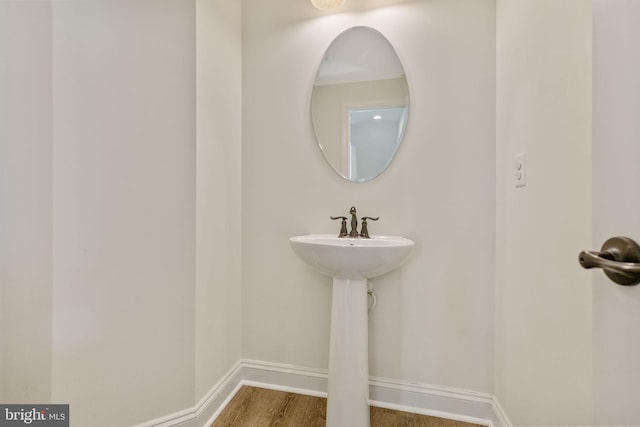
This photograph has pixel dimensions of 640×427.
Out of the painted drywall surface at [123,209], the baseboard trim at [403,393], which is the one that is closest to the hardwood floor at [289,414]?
the baseboard trim at [403,393]

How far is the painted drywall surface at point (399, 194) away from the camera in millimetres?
1411

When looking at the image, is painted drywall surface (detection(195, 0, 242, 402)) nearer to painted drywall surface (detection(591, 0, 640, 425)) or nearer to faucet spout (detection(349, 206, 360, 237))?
faucet spout (detection(349, 206, 360, 237))

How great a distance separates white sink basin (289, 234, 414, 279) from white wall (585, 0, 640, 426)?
0.74 m

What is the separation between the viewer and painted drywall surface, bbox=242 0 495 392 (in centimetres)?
141

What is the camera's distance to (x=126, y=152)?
1.17m

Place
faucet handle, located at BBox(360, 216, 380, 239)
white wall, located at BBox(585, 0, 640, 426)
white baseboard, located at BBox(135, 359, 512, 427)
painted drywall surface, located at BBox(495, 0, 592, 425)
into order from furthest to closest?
faucet handle, located at BBox(360, 216, 380, 239) → white baseboard, located at BBox(135, 359, 512, 427) → painted drywall surface, located at BBox(495, 0, 592, 425) → white wall, located at BBox(585, 0, 640, 426)

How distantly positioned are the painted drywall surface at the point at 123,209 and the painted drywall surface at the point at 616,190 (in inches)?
51.1

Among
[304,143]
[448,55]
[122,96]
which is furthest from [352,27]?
[122,96]

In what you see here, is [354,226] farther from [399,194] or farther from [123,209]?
[123,209]

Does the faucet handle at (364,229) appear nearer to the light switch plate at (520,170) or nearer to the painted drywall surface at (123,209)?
the light switch plate at (520,170)

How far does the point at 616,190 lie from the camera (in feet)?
1.48

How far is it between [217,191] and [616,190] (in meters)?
1.42

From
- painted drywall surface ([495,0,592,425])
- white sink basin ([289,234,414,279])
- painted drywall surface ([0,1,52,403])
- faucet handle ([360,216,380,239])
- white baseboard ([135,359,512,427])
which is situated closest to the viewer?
painted drywall surface ([495,0,592,425])

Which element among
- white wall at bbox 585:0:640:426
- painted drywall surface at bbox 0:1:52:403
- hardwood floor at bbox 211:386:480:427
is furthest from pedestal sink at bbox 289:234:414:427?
painted drywall surface at bbox 0:1:52:403
